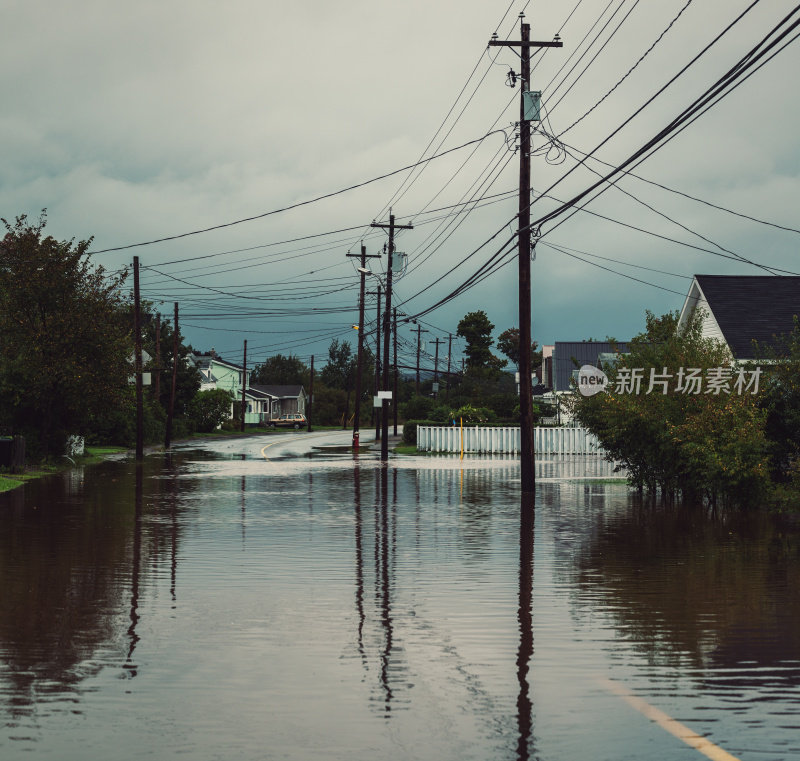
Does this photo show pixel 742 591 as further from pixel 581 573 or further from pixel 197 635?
pixel 197 635

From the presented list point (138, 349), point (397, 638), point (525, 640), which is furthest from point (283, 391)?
point (525, 640)

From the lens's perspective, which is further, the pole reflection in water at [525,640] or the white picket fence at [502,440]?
the white picket fence at [502,440]

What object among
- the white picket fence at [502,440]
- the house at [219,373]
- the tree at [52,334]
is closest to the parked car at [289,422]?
the house at [219,373]

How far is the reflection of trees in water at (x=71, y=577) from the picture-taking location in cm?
775

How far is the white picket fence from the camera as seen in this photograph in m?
50.0

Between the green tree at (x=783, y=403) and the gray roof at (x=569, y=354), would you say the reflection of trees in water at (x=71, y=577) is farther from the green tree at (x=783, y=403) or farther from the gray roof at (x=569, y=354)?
the gray roof at (x=569, y=354)

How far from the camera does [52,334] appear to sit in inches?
1353

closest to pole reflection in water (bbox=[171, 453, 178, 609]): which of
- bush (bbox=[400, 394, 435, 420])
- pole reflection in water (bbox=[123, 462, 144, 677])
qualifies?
pole reflection in water (bbox=[123, 462, 144, 677])

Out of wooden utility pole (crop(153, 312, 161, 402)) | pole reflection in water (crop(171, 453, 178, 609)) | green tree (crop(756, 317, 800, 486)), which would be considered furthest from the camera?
wooden utility pole (crop(153, 312, 161, 402))

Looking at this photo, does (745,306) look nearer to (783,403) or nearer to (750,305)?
(750,305)

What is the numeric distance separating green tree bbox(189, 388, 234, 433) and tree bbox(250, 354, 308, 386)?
96.1 meters

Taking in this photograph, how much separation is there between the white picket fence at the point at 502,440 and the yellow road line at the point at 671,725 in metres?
42.1

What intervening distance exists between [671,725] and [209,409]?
255 ft

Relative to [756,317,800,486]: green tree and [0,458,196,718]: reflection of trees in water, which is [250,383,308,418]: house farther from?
[756,317,800,486]: green tree
